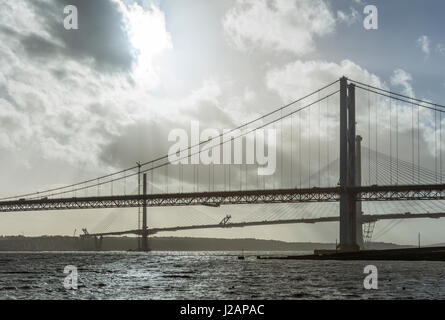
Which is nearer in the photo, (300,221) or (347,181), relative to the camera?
(347,181)

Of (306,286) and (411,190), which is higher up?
(411,190)

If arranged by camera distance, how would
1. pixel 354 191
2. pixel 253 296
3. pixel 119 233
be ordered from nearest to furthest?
pixel 253 296 → pixel 354 191 → pixel 119 233

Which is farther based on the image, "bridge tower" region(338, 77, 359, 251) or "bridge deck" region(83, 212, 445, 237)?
"bridge deck" region(83, 212, 445, 237)

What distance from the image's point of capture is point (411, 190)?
103562mm

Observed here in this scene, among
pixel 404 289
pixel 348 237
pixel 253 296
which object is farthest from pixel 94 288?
pixel 348 237

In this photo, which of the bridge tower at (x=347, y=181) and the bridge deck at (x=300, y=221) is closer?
the bridge tower at (x=347, y=181)
